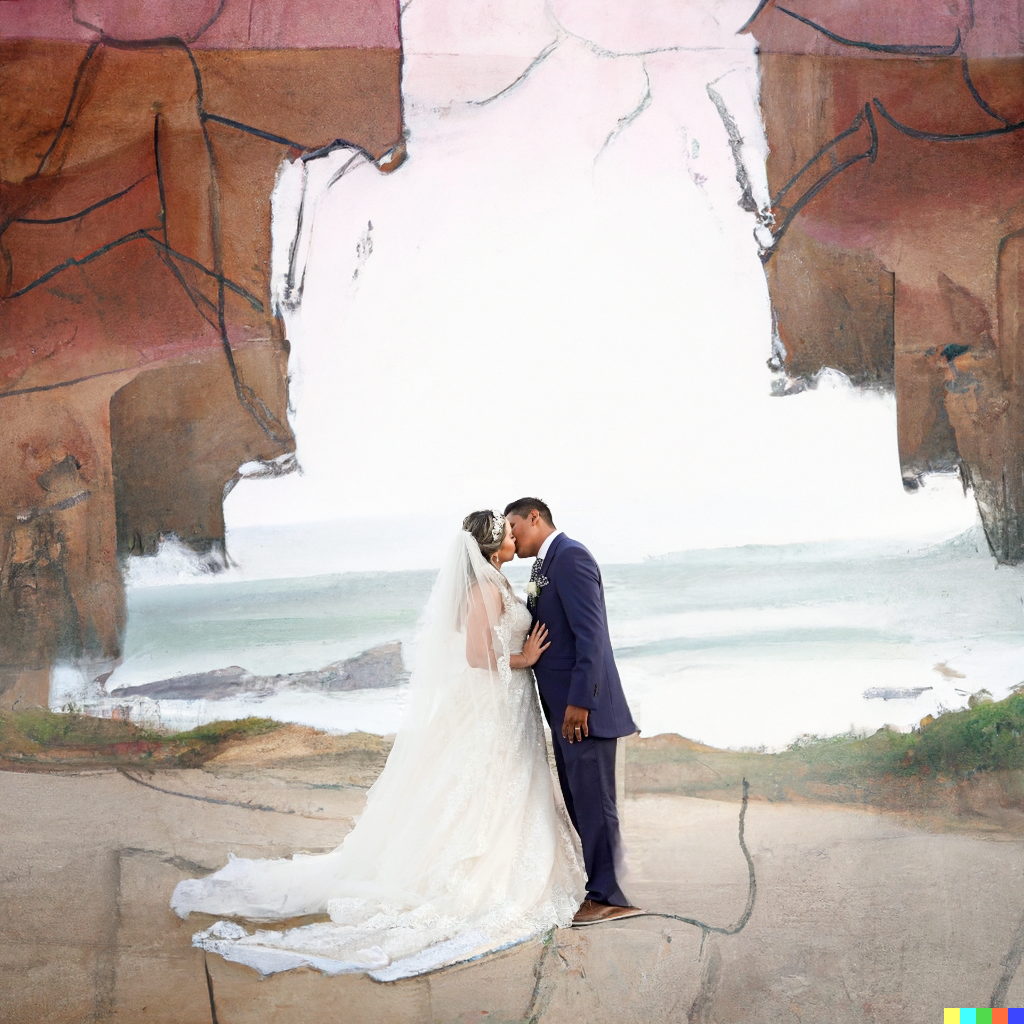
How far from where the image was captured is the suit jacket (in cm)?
308

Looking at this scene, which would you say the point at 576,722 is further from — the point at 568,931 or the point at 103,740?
the point at 103,740

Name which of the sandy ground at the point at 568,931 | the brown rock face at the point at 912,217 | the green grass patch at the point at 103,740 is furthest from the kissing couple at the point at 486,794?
the brown rock face at the point at 912,217

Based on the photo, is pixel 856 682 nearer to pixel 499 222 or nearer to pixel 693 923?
pixel 693 923

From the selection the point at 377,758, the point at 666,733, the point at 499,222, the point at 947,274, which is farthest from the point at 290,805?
the point at 947,274

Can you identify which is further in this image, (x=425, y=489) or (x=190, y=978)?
(x=425, y=489)

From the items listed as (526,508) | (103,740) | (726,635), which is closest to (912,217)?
(726,635)

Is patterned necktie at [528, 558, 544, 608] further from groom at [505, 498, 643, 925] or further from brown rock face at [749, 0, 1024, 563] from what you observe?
brown rock face at [749, 0, 1024, 563]

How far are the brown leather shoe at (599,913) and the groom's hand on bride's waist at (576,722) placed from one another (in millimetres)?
518

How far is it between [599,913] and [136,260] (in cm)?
443

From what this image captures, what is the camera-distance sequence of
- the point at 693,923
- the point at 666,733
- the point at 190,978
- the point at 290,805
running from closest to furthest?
1. the point at 190,978
2. the point at 693,923
3. the point at 290,805
4. the point at 666,733

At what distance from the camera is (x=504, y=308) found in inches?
231

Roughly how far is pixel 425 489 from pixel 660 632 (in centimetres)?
161

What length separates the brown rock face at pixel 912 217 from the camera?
561cm

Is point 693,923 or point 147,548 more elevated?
point 147,548
